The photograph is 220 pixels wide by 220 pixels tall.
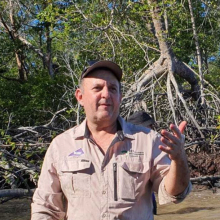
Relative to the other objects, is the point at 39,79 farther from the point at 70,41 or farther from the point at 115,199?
the point at 115,199

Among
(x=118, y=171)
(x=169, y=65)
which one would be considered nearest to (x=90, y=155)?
(x=118, y=171)

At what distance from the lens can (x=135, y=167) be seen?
2.24m

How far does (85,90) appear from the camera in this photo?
7.93 feet

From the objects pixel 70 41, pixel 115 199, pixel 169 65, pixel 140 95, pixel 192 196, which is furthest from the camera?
pixel 70 41

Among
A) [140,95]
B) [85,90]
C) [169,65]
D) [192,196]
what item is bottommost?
[192,196]

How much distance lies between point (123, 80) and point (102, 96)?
27.6 ft

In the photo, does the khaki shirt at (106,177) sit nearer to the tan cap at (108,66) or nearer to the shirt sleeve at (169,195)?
the shirt sleeve at (169,195)

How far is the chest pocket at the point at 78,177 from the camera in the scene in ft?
7.37

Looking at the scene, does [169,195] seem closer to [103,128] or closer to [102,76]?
[103,128]

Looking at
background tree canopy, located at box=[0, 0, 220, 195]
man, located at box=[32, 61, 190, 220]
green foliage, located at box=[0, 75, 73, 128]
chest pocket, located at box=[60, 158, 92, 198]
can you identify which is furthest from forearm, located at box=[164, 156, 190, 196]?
green foliage, located at box=[0, 75, 73, 128]

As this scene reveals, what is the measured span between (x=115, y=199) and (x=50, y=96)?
10.7m

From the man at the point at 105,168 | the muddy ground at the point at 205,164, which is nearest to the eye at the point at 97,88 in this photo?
the man at the point at 105,168

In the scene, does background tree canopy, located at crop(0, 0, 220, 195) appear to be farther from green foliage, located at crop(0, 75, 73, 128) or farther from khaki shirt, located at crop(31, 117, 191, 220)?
khaki shirt, located at crop(31, 117, 191, 220)

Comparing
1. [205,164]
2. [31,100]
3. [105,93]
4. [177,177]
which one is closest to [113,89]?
[105,93]
